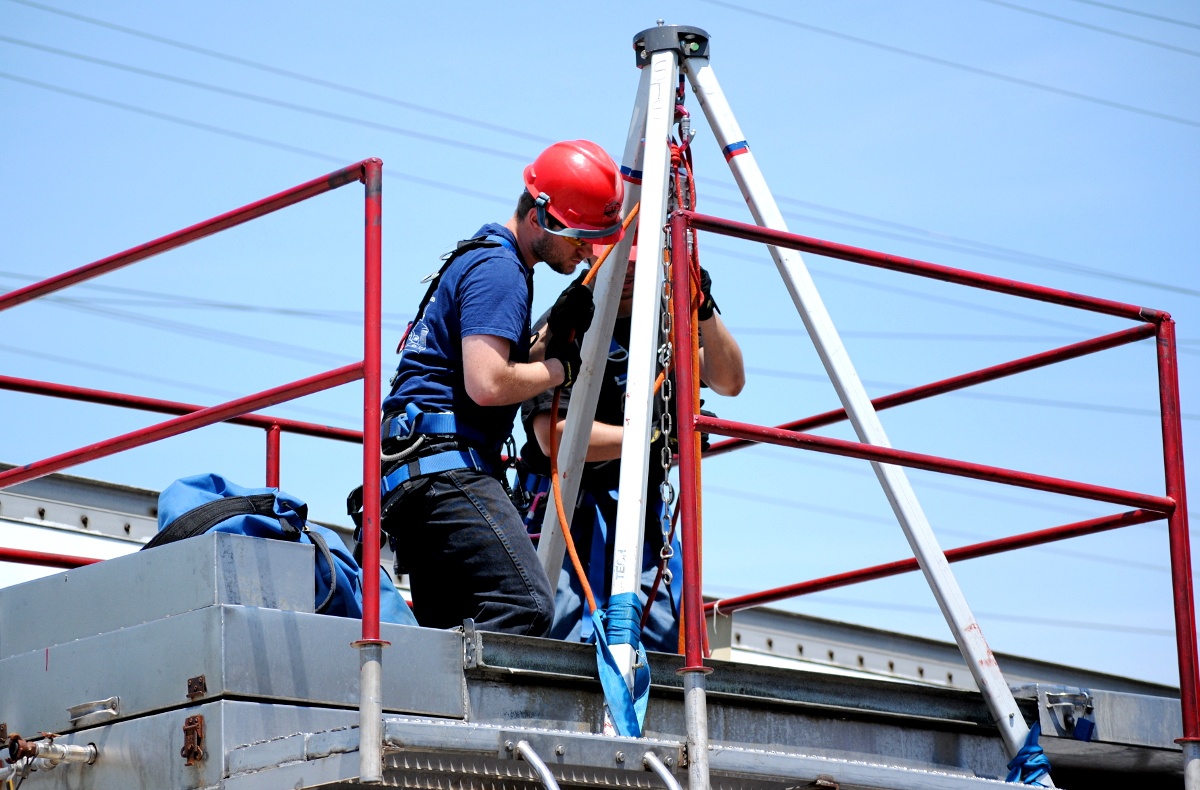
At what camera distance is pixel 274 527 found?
434cm

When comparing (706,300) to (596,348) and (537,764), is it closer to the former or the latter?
(596,348)

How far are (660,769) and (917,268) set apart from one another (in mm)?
1934

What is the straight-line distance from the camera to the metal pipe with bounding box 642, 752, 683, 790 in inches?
158

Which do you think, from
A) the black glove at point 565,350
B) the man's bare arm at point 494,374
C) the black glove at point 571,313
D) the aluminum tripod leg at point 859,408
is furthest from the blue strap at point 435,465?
the aluminum tripod leg at point 859,408

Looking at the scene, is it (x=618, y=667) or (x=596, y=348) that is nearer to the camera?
(x=618, y=667)

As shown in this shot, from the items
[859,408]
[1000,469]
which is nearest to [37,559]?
[859,408]

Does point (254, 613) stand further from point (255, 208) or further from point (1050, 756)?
point (1050, 756)

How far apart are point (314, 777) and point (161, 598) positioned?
0.74 meters

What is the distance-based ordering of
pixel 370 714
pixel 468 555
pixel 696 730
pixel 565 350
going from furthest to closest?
pixel 565 350
pixel 468 555
pixel 696 730
pixel 370 714

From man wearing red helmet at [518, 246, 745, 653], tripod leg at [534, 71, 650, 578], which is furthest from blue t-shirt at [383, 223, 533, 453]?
man wearing red helmet at [518, 246, 745, 653]

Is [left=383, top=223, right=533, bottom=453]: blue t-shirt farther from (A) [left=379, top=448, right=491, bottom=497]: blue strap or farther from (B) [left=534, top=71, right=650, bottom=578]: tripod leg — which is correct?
(B) [left=534, top=71, right=650, bottom=578]: tripod leg

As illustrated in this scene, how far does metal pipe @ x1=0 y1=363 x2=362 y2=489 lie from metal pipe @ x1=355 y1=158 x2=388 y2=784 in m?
0.12

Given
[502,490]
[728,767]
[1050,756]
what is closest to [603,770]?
[728,767]

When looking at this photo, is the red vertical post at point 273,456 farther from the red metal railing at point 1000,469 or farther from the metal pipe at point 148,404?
the red metal railing at point 1000,469
